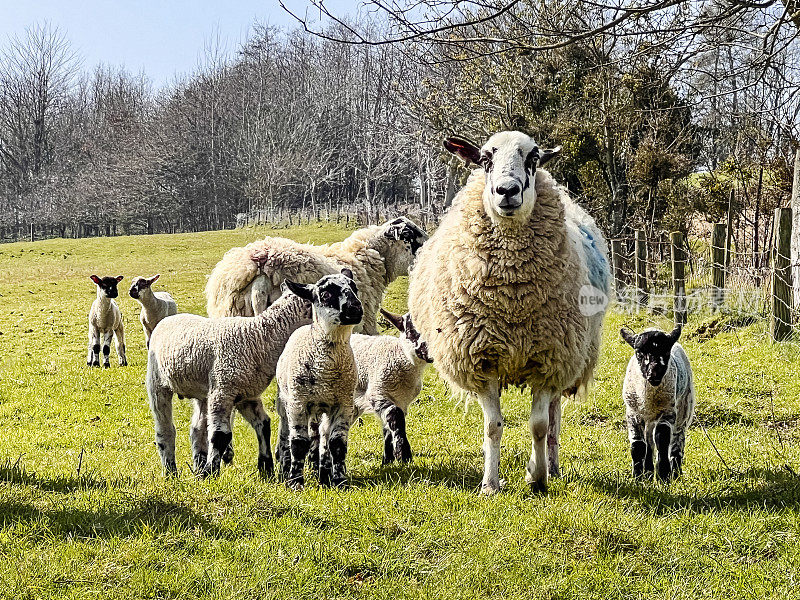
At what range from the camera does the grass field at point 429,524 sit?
3748 millimetres

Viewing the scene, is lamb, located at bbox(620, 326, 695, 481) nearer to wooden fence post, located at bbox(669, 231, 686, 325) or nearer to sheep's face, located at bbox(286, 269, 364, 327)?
sheep's face, located at bbox(286, 269, 364, 327)

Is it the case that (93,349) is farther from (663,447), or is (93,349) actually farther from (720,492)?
(720,492)

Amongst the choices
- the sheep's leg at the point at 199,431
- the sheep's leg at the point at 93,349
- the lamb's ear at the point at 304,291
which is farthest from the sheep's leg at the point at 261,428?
the sheep's leg at the point at 93,349

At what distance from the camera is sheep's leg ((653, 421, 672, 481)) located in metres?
5.57

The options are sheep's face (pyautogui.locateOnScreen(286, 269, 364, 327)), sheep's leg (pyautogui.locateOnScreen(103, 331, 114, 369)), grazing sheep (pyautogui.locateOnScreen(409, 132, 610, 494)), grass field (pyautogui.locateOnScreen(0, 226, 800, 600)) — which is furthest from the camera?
sheep's leg (pyautogui.locateOnScreen(103, 331, 114, 369))

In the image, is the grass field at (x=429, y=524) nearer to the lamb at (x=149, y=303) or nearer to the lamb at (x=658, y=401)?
the lamb at (x=658, y=401)

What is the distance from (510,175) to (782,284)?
22.6 feet

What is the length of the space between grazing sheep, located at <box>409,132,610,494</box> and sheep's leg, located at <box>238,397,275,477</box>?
149cm

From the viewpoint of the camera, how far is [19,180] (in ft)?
199

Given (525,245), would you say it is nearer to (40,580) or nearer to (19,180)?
(40,580)

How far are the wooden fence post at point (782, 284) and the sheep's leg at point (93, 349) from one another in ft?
37.6

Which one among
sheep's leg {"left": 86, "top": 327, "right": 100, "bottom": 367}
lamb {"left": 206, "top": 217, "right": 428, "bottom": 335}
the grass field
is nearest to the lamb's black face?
lamb {"left": 206, "top": 217, "right": 428, "bottom": 335}

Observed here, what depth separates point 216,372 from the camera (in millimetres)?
5844

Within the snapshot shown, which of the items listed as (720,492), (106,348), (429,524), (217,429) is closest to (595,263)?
(720,492)
